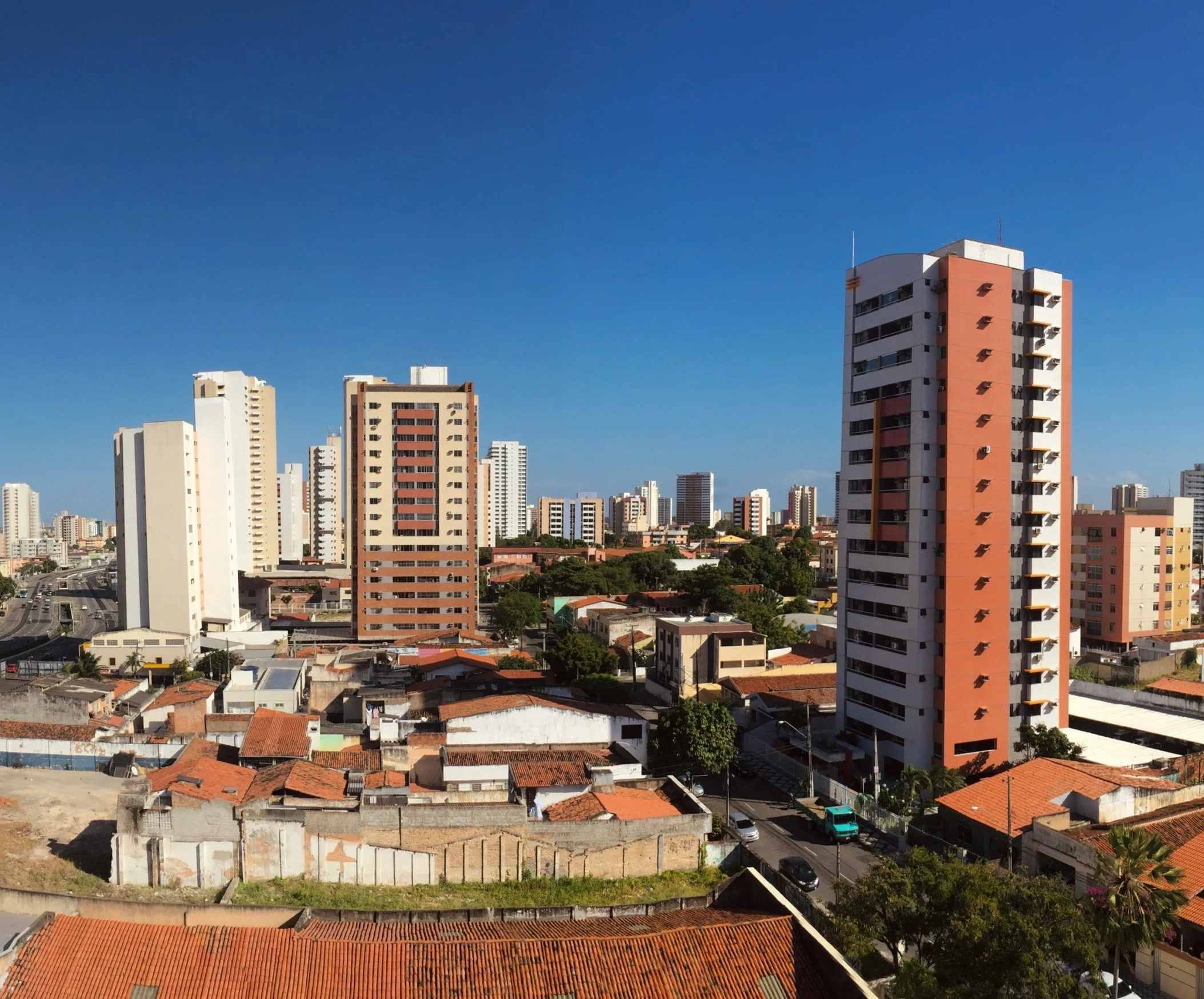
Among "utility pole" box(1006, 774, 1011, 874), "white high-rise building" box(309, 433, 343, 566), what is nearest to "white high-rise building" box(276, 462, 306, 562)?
"white high-rise building" box(309, 433, 343, 566)

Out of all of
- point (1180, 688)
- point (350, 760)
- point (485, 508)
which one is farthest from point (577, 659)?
point (485, 508)

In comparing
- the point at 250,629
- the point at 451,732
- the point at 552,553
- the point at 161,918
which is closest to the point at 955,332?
the point at 451,732

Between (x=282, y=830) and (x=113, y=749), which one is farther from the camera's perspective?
(x=113, y=749)

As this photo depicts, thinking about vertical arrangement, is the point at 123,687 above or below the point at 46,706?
below

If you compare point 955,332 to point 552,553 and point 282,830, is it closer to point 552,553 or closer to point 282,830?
point 282,830

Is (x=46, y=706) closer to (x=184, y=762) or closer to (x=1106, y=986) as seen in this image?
(x=184, y=762)

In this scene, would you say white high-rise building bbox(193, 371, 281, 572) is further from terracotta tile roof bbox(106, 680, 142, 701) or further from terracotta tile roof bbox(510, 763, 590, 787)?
terracotta tile roof bbox(510, 763, 590, 787)
